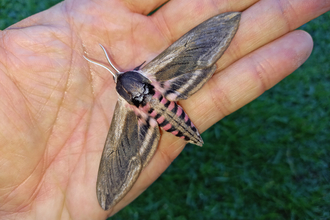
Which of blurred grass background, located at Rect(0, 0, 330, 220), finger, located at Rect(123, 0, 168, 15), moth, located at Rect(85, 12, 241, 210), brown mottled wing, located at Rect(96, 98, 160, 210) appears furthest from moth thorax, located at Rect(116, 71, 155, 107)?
blurred grass background, located at Rect(0, 0, 330, 220)

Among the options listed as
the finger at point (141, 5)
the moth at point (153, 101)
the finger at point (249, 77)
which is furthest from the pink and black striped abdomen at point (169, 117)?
the finger at point (141, 5)

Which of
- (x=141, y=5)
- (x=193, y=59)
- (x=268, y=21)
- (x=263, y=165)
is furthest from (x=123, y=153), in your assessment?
(x=268, y=21)

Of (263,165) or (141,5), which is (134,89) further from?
(263,165)

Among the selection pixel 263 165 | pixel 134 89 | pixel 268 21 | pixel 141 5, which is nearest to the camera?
pixel 134 89

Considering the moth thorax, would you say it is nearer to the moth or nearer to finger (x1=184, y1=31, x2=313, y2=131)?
the moth

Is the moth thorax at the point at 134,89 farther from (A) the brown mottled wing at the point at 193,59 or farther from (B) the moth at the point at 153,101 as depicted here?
(A) the brown mottled wing at the point at 193,59

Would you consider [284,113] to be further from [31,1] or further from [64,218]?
[31,1]
